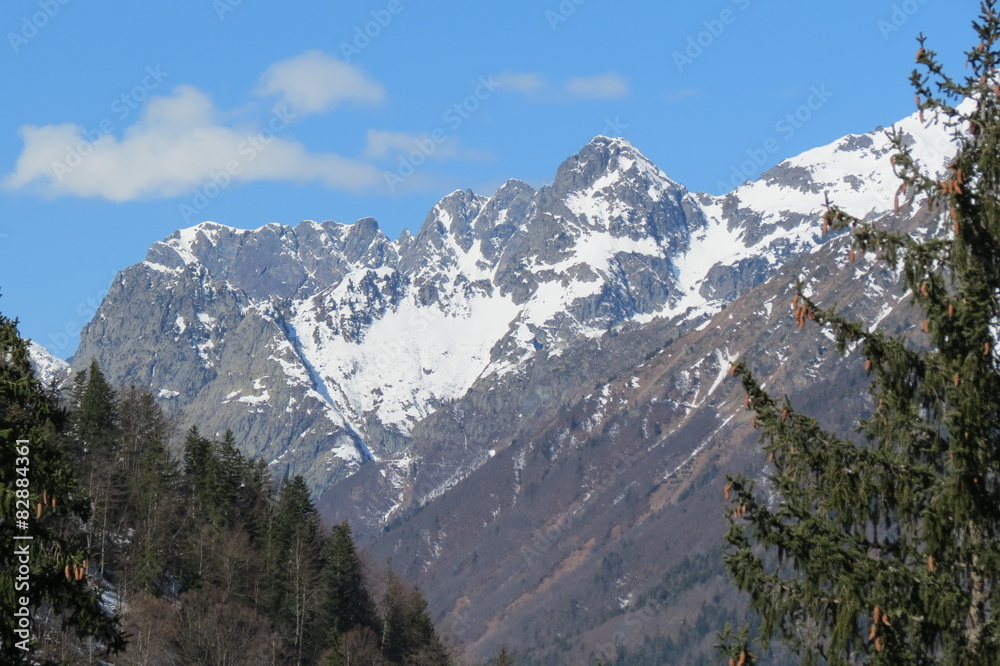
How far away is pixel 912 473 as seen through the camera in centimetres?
1769

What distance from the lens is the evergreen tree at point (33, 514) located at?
1936 cm

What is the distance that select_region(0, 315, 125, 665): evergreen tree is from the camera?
19.4m

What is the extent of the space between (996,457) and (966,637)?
2.75m

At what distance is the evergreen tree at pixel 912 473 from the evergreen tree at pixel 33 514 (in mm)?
11338

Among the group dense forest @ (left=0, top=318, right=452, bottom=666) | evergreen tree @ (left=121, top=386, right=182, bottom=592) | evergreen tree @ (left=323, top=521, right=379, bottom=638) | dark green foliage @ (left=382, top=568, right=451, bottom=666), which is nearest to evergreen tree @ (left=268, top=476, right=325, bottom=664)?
dense forest @ (left=0, top=318, right=452, bottom=666)

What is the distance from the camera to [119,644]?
2138 cm

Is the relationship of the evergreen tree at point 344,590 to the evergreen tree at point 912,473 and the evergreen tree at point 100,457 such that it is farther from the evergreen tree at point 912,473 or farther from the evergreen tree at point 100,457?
the evergreen tree at point 912,473

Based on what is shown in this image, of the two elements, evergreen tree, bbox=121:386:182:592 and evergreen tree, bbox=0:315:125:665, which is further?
evergreen tree, bbox=121:386:182:592

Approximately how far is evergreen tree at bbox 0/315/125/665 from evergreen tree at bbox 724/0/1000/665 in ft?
37.2

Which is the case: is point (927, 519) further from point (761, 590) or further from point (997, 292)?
point (997, 292)

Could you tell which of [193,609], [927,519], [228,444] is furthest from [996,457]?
[228,444]

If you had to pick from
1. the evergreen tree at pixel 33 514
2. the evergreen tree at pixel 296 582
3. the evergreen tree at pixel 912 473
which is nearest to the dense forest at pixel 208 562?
the evergreen tree at pixel 296 582

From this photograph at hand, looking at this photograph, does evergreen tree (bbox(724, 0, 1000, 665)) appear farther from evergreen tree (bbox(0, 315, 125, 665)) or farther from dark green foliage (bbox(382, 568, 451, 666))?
dark green foliage (bbox(382, 568, 451, 666))

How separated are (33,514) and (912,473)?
48.0 ft
